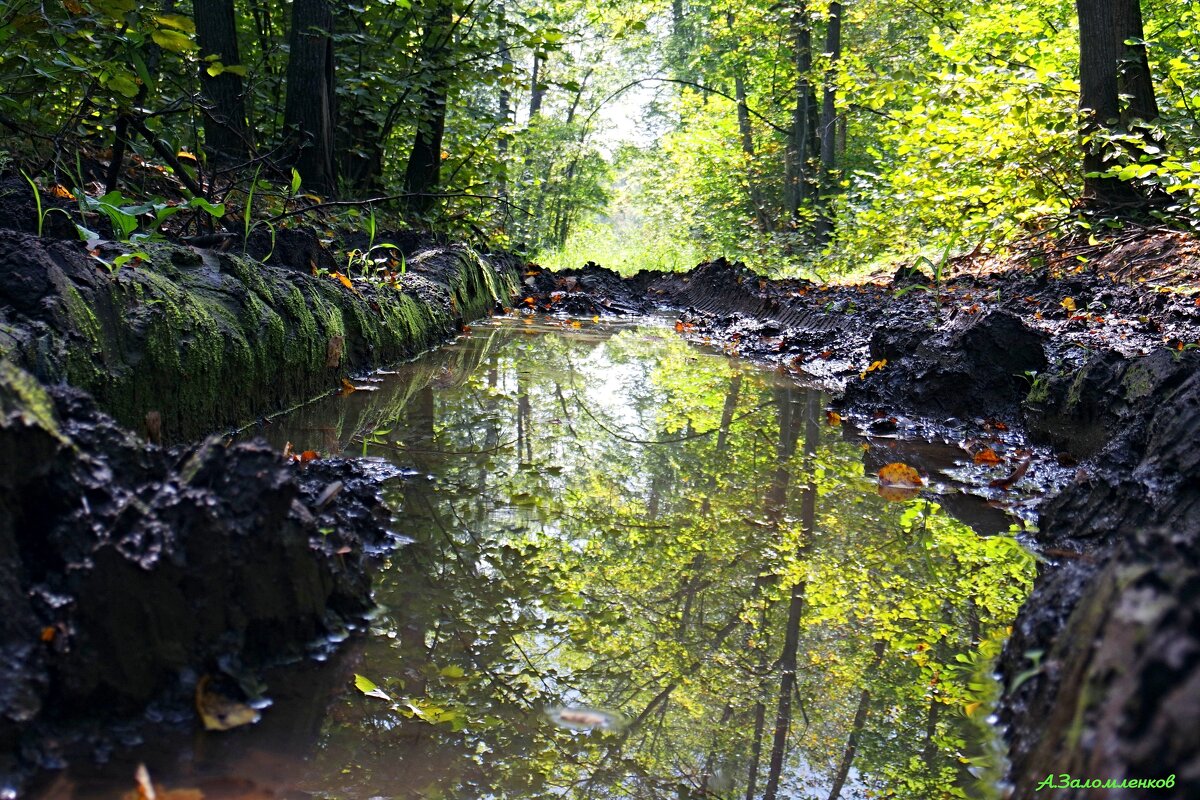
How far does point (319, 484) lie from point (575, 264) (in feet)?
57.7

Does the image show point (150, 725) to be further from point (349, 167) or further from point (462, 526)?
point (349, 167)

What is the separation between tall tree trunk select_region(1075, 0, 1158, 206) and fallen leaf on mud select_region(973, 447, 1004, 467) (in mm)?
5145

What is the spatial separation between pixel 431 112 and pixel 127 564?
8910mm

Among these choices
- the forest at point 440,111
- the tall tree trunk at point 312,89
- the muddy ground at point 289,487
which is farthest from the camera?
the tall tree trunk at point 312,89

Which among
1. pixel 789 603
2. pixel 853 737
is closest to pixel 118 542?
pixel 853 737

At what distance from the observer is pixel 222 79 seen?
26.0 ft

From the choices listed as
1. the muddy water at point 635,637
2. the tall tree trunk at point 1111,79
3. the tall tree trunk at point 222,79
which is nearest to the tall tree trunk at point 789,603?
the muddy water at point 635,637

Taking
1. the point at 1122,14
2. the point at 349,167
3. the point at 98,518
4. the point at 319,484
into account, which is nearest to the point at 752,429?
the point at 319,484

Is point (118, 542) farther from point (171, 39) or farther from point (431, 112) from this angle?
point (431, 112)

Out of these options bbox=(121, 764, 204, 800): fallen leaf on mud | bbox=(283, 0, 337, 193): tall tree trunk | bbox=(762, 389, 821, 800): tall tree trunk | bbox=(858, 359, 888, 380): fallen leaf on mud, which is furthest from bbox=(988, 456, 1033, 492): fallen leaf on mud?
bbox=(283, 0, 337, 193): tall tree trunk

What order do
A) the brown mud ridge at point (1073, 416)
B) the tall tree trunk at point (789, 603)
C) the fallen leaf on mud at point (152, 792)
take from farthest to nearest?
the tall tree trunk at point (789, 603) < the fallen leaf on mud at point (152, 792) < the brown mud ridge at point (1073, 416)

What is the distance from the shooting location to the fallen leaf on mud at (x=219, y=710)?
1.56 m

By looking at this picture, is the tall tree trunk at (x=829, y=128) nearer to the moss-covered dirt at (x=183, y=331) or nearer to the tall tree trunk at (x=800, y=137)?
the tall tree trunk at (x=800, y=137)

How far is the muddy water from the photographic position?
157 cm
